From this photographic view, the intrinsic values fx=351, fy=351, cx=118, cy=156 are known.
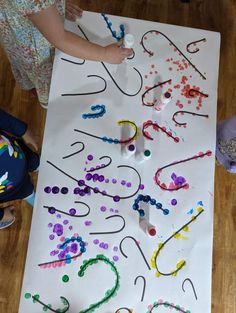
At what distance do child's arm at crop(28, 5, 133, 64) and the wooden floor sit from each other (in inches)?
25.4

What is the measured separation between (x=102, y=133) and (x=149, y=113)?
15 centimetres

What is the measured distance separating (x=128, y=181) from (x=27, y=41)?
0.49 metres

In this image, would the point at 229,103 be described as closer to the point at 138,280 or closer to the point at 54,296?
the point at 138,280

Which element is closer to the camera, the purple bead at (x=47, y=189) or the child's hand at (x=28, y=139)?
the purple bead at (x=47, y=189)

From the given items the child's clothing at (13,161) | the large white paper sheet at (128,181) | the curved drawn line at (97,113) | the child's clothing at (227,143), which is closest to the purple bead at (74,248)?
the large white paper sheet at (128,181)

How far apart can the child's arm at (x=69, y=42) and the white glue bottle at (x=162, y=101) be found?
16cm

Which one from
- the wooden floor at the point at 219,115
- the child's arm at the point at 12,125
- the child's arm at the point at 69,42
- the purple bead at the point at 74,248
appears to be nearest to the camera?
the child's arm at the point at 69,42

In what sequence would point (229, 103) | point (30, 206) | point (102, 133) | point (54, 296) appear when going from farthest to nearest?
point (229, 103) → point (30, 206) → point (102, 133) → point (54, 296)

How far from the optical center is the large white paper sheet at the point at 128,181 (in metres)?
0.87

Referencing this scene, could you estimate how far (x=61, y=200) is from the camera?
0.91 metres

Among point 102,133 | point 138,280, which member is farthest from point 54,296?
point 102,133

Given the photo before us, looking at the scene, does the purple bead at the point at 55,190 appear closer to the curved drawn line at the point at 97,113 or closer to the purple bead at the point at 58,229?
the purple bead at the point at 58,229

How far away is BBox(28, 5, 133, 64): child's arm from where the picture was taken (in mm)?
778

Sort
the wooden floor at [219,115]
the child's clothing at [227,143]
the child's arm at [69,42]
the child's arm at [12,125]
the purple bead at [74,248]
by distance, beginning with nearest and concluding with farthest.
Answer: the child's arm at [69,42], the purple bead at [74,248], the child's arm at [12,125], the child's clothing at [227,143], the wooden floor at [219,115]
